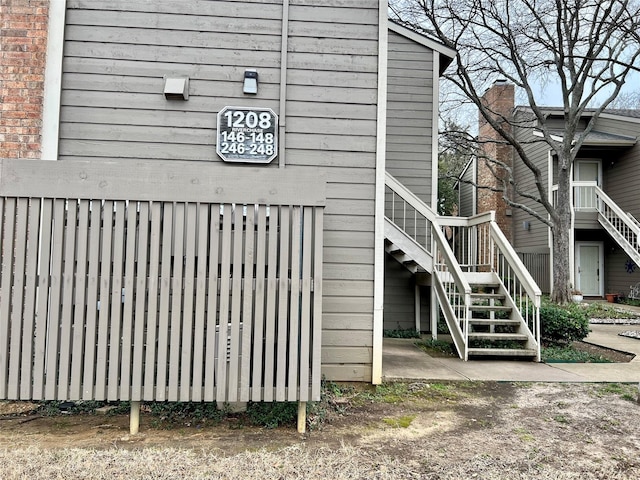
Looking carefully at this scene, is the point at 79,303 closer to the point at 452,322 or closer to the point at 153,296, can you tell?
the point at 153,296

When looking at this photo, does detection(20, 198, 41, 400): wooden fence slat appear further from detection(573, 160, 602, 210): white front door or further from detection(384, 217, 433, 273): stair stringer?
detection(573, 160, 602, 210): white front door

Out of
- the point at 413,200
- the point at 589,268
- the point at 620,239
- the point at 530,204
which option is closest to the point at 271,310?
the point at 413,200

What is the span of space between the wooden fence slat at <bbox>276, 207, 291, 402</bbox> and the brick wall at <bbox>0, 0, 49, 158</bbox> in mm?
2496

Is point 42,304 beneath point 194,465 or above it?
above

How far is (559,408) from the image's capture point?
3.69 m

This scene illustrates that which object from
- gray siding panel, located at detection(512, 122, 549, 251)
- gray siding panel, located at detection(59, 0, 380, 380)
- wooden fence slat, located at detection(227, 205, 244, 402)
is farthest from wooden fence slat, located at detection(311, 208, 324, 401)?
gray siding panel, located at detection(512, 122, 549, 251)

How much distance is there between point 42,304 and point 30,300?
0.08 metres

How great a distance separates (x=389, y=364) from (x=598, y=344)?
3787 millimetres

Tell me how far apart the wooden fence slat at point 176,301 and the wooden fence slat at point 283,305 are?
0.65 metres

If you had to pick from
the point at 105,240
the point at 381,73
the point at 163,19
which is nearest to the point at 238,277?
the point at 105,240

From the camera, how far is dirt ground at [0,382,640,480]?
98.8 inches

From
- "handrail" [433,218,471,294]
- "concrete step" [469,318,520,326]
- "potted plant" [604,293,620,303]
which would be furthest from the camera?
"potted plant" [604,293,620,303]

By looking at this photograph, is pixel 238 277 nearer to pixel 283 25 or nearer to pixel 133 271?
pixel 133 271

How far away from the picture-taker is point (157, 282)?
2.96 meters
